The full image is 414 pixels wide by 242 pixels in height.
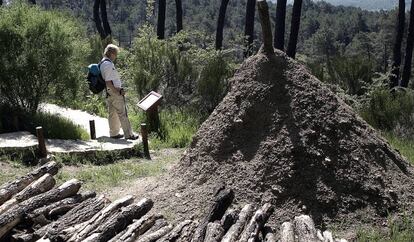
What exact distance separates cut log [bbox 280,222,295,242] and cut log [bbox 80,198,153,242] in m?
1.39

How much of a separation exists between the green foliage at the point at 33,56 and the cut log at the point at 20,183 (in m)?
3.34

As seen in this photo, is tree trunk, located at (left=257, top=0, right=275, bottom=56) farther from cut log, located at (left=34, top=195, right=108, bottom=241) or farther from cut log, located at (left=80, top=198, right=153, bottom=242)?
cut log, located at (left=34, top=195, right=108, bottom=241)

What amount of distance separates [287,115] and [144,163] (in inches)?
113

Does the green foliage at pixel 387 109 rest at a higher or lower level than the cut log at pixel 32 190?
higher

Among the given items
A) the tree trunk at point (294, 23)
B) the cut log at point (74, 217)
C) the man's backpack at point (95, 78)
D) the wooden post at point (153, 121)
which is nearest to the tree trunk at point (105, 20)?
the tree trunk at point (294, 23)

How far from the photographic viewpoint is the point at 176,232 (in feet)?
17.4

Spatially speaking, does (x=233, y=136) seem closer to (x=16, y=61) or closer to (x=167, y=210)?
(x=167, y=210)

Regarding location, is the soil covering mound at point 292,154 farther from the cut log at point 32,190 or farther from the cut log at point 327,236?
the cut log at point 32,190

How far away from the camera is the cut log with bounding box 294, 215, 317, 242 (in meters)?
4.95

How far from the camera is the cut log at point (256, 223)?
5.02 m

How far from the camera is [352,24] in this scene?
3344 inches

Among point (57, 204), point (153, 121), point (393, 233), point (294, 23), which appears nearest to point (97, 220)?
point (57, 204)

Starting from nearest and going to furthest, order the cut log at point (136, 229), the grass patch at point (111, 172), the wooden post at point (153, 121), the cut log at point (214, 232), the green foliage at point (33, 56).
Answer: the cut log at point (214, 232) < the cut log at point (136, 229) < the grass patch at point (111, 172) < the green foliage at point (33, 56) < the wooden post at point (153, 121)

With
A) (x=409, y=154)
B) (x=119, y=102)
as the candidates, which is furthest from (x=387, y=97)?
(x=119, y=102)
